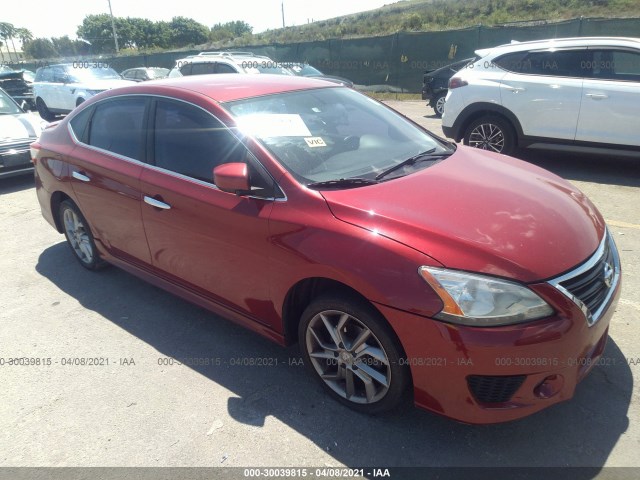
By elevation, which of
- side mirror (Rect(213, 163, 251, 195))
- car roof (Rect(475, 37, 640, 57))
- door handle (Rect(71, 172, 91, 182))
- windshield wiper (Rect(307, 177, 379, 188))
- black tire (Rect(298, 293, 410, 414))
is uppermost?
car roof (Rect(475, 37, 640, 57))

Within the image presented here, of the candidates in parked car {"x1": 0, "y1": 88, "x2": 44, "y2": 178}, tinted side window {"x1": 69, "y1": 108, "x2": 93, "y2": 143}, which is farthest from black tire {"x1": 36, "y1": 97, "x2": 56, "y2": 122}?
tinted side window {"x1": 69, "y1": 108, "x2": 93, "y2": 143}

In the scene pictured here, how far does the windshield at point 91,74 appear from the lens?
46.8ft

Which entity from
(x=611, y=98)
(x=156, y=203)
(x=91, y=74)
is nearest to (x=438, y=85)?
(x=611, y=98)

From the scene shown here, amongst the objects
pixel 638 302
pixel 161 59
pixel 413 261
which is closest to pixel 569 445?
pixel 413 261

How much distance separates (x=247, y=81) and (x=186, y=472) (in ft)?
8.48

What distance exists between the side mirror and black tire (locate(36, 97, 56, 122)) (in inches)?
614

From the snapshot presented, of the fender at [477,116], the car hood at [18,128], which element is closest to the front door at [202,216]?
the fender at [477,116]

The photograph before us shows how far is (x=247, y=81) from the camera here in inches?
139

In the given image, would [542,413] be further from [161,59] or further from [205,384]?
[161,59]

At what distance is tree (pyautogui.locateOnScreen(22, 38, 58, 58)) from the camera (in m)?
67.9

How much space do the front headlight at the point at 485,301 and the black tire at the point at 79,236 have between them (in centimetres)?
333

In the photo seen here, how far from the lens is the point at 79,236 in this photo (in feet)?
14.7

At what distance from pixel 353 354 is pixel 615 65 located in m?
5.91

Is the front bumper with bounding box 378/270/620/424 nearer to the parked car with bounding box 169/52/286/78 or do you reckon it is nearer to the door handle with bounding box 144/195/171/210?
the door handle with bounding box 144/195/171/210
